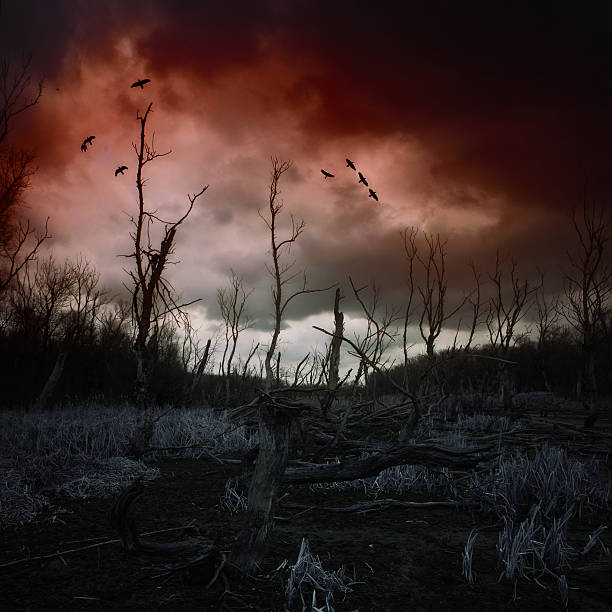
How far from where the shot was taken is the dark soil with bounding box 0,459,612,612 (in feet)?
7.70

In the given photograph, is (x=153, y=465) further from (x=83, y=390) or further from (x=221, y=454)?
(x=83, y=390)

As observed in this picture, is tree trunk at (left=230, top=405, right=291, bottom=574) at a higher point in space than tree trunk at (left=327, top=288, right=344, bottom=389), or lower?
lower

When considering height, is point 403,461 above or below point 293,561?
above

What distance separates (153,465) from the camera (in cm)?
663

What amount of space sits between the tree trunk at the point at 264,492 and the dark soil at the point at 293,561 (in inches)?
5.6

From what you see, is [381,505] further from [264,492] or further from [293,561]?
[264,492]

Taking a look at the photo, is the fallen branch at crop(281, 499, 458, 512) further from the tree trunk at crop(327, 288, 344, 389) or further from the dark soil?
the tree trunk at crop(327, 288, 344, 389)

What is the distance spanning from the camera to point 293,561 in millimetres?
2812

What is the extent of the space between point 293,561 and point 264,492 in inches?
26.8

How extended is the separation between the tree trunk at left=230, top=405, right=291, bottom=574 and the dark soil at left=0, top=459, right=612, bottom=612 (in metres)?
0.14

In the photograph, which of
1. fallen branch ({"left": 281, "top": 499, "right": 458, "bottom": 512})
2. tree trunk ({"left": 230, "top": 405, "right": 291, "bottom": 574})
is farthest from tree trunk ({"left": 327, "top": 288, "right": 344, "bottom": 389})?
tree trunk ({"left": 230, "top": 405, "right": 291, "bottom": 574})

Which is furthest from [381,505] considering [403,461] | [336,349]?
[336,349]

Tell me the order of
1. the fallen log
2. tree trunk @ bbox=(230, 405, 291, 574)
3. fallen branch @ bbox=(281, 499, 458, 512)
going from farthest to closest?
fallen branch @ bbox=(281, 499, 458, 512)
the fallen log
tree trunk @ bbox=(230, 405, 291, 574)

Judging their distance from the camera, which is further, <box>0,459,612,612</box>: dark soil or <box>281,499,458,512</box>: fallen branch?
<box>281,499,458,512</box>: fallen branch
